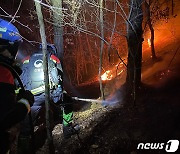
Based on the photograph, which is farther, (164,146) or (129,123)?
(129,123)

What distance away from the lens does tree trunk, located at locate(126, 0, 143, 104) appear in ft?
23.8

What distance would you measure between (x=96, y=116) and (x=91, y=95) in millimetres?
5841

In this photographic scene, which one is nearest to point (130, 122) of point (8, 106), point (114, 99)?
point (114, 99)

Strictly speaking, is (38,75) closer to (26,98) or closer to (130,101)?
(26,98)

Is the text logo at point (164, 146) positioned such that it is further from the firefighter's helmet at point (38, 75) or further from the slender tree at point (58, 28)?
the slender tree at point (58, 28)

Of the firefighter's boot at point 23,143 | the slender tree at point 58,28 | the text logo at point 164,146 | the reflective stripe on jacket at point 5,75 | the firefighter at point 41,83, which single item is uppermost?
the slender tree at point 58,28

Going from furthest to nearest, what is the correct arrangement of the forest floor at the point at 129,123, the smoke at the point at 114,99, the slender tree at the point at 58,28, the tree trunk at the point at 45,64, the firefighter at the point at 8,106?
the slender tree at the point at 58,28
the smoke at the point at 114,99
the forest floor at the point at 129,123
the tree trunk at the point at 45,64
the firefighter at the point at 8,106

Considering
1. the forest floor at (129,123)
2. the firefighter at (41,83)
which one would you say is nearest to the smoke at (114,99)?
the forest floor at (129,123)

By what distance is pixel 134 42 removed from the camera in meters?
7.47

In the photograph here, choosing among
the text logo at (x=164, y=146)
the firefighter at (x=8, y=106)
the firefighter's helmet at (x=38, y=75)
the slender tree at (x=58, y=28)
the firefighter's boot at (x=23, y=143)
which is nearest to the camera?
the firefighter at (x=8, y=106)

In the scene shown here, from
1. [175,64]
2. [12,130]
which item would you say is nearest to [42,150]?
[12,130]

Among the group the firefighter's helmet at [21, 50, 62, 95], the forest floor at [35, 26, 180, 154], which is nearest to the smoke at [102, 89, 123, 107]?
the forest floor at [35, 26, 180, 154]

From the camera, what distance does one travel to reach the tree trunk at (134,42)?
7254 mm

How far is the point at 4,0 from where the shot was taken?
17.8 metres
